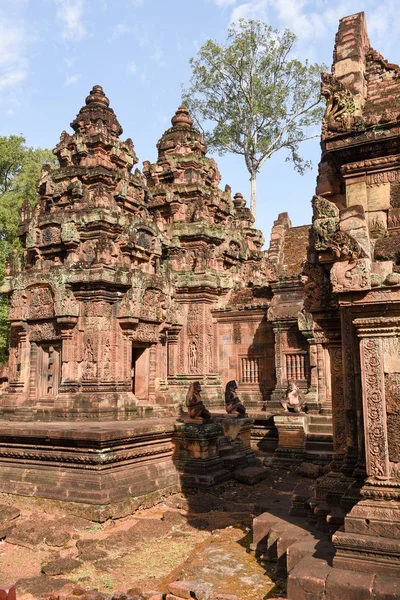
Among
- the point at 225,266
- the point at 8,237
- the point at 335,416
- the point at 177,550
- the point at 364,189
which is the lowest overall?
the point at 177,550

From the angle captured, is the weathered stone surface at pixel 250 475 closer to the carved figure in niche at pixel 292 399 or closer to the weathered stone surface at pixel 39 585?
the carved figure in niche at pixel 292 399

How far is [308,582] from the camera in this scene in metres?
4.29

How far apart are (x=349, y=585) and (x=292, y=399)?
9.71 meters

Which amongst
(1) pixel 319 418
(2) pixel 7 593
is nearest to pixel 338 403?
(2) pixel 7 593

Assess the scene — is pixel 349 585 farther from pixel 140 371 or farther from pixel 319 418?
pixel 140 371

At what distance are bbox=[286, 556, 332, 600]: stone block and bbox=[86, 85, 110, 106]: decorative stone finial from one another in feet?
46.7

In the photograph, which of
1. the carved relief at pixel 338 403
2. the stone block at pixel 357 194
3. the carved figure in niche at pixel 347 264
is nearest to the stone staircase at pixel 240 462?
the carved relief at pixel 338 403

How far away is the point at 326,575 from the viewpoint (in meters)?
4.32

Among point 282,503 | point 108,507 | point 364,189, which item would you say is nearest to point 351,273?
point 364,189

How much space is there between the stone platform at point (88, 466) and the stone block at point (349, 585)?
16.1 feet

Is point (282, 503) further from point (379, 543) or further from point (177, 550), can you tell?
point (379, 543)

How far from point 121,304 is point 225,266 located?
271 inches

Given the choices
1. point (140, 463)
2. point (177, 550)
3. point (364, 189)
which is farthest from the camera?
point (140, 463)

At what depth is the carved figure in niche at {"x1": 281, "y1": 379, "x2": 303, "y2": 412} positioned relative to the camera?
13695 mm
